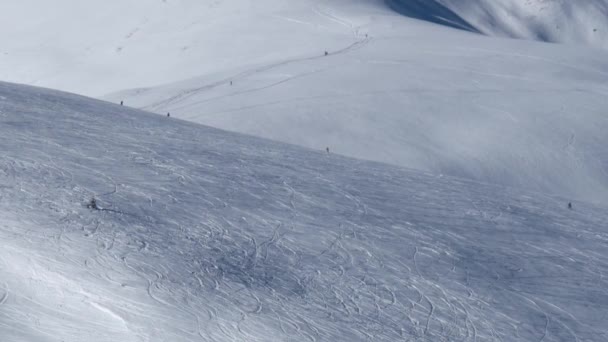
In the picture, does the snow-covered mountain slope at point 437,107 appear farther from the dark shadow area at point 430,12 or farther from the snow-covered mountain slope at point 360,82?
the dark shadow area at point 430,12

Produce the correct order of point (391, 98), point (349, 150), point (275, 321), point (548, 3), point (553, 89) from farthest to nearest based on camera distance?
point (548, 3) → point (553, 89) → point (391, 98) → point (349, 150) → point (275, 321)

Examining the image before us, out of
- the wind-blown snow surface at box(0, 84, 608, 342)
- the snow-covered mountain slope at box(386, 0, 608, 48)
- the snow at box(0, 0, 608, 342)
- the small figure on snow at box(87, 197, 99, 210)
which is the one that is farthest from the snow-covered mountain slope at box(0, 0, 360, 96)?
the snow-covered mountain slope at box(386, 0, 608, 48)

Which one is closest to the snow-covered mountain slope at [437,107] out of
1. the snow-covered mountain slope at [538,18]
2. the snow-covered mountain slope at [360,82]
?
the snow-covered mountain slope at [360,82]

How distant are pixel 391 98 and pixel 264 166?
30.7 feet

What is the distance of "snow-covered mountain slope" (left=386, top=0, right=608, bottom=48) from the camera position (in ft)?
177

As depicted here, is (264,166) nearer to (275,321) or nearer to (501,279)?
(501,279)

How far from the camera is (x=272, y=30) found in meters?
32.4

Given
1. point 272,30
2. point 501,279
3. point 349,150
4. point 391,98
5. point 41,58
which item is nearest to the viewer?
point 501,279

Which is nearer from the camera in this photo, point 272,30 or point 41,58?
point 272,30

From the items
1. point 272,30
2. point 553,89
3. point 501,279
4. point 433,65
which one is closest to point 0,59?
point 272,30

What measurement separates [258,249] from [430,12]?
129 ft

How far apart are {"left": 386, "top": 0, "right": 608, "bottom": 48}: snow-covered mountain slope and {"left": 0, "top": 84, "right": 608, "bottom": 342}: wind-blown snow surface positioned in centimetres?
4064

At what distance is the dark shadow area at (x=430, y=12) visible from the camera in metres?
42.4

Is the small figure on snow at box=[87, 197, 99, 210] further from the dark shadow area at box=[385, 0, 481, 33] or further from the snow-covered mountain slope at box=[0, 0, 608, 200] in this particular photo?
the dark shadow area at box=[385, 0, 481, 33]
